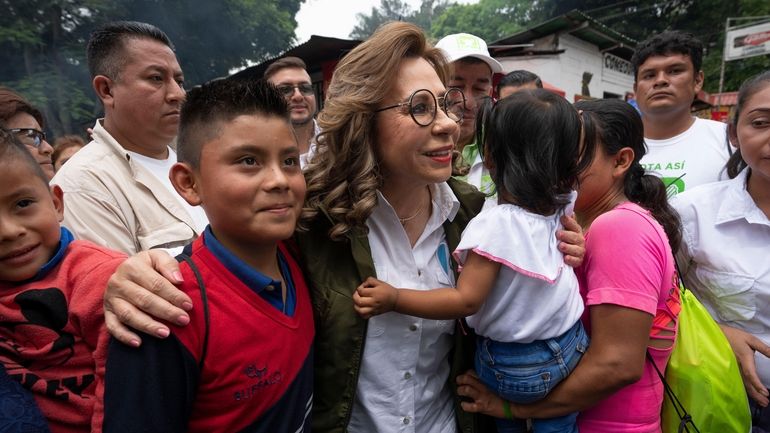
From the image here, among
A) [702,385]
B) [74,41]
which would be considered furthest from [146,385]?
[74,41]

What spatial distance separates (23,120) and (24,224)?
2343mm

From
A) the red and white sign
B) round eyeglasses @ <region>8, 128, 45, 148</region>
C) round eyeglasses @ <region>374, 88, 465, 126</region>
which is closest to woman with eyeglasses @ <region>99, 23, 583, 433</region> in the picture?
round eyeglasses @ <region>374, 88, 465, 126</region>

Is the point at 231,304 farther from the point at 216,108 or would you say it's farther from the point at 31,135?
the point at 31,135

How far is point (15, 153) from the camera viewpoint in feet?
4.16

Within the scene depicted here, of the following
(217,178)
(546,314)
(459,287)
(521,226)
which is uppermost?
(217,178)

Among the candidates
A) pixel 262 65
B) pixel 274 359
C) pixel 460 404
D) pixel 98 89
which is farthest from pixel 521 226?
pixel 262 65

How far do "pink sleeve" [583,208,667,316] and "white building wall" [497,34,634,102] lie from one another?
15.6m

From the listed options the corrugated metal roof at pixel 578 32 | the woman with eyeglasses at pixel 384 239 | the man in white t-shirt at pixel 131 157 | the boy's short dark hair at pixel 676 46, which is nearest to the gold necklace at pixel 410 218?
the woman with eyeglasses at pixel 384 239

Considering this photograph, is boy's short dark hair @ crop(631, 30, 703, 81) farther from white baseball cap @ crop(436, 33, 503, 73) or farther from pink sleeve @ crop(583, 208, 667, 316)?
pink sleeve @ crop(583, 208, 667, 316)

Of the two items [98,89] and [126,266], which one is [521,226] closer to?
[126,266]

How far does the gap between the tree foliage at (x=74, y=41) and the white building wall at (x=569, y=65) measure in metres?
16.9

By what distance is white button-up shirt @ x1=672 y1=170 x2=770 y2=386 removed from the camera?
200cm

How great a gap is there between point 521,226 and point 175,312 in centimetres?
111

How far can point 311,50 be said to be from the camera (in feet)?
40.3
